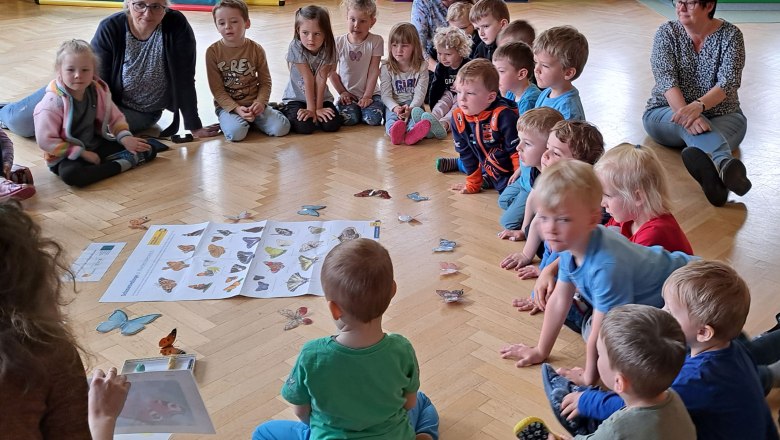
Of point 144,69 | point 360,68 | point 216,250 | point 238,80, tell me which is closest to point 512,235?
point 216,250

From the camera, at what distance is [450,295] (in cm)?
296

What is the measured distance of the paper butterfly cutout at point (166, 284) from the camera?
2993 millimetres

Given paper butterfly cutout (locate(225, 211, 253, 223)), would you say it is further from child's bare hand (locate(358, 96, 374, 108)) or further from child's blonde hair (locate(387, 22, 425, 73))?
child's blonde hair (locate(387, 22, 425, 73))

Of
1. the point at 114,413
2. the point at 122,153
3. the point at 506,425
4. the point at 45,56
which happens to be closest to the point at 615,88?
the point at 122,153

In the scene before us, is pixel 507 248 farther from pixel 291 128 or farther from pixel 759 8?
pixel 759 8

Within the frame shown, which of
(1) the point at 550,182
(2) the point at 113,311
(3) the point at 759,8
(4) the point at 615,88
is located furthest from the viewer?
(3) the point at 759,8

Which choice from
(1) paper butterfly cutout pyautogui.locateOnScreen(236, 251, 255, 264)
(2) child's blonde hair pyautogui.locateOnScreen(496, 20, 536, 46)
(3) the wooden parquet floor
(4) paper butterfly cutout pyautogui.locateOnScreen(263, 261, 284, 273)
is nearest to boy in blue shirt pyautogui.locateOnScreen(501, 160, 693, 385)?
(3) the wooden parquet floor

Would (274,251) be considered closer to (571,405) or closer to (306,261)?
(306,261)

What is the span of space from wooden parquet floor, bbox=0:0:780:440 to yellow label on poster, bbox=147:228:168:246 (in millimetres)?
84

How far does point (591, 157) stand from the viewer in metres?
2.90

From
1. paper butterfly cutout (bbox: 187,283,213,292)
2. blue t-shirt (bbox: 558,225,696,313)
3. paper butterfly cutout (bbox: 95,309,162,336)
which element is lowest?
paper butterfly cutout (bbox: 95,309,162,336)

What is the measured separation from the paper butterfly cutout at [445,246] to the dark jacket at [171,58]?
1.89m

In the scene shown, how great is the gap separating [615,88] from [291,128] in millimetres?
2318

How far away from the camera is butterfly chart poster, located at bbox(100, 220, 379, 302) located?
117 inches
